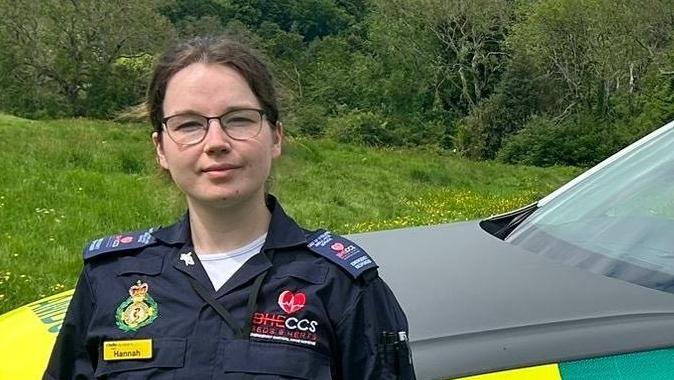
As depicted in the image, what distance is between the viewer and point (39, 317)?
9.07 feet

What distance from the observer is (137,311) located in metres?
1.85

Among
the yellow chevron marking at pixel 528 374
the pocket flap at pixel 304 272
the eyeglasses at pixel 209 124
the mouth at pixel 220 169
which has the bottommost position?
the yellow chevron marking at pixel 528 374

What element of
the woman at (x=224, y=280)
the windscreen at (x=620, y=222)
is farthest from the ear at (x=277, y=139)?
the windscreen at (x=620, y=222)

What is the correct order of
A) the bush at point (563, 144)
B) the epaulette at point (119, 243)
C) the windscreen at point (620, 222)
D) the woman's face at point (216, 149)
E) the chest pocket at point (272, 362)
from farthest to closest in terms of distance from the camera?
the bush at point (563, 144)
the windscreen at point (620, 222)
the epaulette at point (119, 243)
the woman's face at point (216, 149)
the chest pocket at point (272, 362)

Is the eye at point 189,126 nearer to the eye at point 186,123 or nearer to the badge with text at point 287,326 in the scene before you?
the eye at point 186,123

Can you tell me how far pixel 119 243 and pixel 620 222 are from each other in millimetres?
1586

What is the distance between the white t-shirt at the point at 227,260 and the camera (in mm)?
1915

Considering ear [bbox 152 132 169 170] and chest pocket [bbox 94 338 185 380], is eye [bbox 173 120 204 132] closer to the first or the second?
ear [bbox 152 132 169 170]

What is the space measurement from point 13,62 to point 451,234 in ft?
151

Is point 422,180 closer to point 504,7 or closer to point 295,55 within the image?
point 504,7

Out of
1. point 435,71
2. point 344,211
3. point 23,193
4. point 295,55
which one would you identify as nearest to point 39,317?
point 23,193

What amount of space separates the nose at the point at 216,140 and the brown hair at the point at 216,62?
118mm

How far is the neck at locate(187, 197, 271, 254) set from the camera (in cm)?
193

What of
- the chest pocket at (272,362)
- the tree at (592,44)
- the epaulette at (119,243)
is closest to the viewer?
the chest pocket at (272,362)
